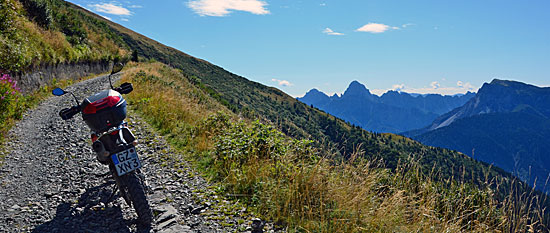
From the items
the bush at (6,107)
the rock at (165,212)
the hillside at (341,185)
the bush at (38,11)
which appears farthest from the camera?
the bush at (38,11)

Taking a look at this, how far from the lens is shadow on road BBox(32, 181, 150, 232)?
4.67m

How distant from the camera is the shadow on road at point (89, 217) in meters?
4.67

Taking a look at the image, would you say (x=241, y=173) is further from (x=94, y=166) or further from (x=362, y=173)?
(x=94, y=166)

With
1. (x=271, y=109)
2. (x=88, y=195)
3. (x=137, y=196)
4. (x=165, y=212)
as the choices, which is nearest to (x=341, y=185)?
(x=165, y=212)

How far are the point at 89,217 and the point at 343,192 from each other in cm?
432

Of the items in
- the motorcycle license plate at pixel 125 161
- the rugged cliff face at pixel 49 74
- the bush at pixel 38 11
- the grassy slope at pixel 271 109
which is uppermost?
the bush at pixel 38 11

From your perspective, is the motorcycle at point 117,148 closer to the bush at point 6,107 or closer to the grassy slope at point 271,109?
the grassy slope at point 271,109

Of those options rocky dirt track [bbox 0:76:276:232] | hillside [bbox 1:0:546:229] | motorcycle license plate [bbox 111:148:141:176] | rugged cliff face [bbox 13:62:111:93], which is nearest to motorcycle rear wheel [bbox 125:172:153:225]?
motorcycle license plate [bbox 111:148:141:176]

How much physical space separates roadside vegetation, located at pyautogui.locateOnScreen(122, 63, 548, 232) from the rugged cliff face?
11.3m

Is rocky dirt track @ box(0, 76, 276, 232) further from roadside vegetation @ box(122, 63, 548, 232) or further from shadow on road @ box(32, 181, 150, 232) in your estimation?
roadside vegetation @ box(122, 63, 548, 232)

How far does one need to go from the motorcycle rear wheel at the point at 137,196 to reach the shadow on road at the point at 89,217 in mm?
241

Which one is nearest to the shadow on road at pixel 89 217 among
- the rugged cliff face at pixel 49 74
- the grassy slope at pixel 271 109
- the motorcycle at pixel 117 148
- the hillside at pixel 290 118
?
the motorcycle at pixel 117 148

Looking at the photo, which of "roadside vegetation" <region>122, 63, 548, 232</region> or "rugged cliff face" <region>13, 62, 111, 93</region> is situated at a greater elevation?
"roadside vegetation" <region>122, 63, 548, 232</region>

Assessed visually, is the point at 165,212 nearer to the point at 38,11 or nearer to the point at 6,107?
the point at 6,107
